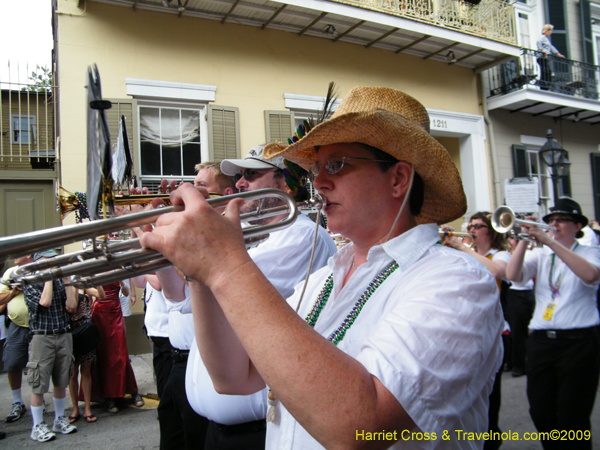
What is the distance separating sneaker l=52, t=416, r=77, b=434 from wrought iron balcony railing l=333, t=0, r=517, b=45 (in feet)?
26.7

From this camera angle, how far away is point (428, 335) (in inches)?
37.5

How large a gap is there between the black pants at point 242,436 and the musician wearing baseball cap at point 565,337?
222cm

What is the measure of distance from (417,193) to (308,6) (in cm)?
708

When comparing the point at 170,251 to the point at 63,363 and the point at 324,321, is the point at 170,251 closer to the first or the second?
the point at 324,321

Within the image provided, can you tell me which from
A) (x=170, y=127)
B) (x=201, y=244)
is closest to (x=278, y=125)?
(x=170, y=127)

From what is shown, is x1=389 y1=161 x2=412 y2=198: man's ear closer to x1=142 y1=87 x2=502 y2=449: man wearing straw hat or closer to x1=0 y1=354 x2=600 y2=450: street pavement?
x1=142 y1=87 x2=502 y2=449: man wearing straw hat

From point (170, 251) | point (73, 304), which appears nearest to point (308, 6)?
point (73, 304)

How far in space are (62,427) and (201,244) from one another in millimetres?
4733

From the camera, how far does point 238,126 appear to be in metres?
7.70

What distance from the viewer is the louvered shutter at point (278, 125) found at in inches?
312

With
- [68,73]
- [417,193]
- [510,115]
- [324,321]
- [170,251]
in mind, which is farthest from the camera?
[510,115]

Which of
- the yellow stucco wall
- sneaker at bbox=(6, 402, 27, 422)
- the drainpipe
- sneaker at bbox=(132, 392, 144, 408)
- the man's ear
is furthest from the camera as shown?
the drainpipe

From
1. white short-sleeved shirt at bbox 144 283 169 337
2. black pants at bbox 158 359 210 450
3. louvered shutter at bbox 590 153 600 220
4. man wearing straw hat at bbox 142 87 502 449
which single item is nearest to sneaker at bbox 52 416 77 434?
white short-sleeved shirt at bbox 144 283 169 337

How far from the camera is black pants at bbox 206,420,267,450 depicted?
6.38ft
